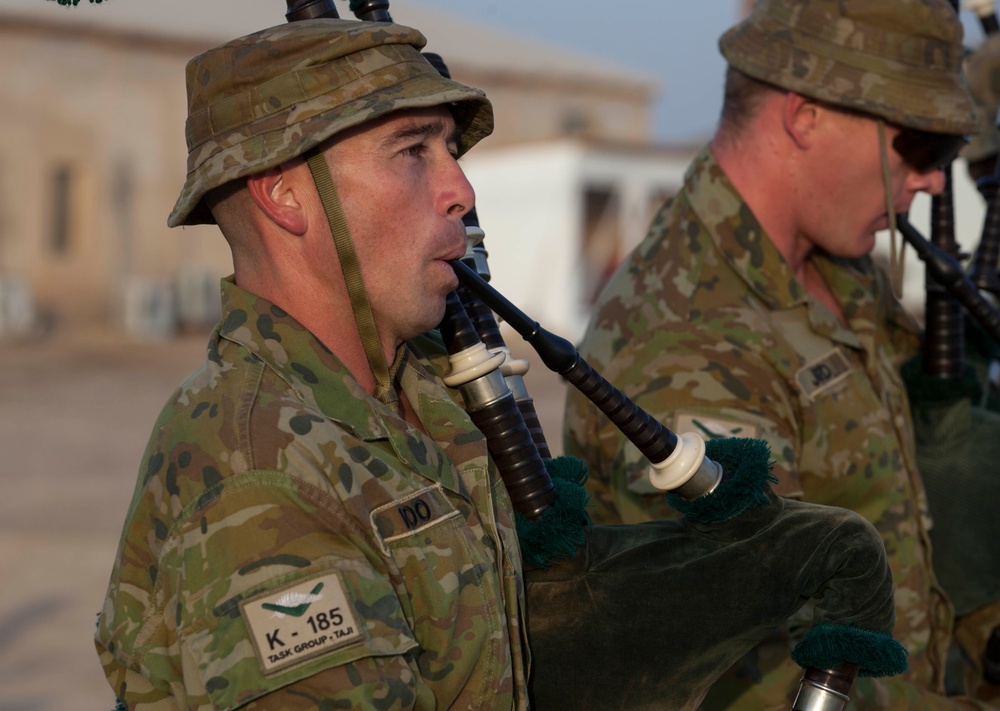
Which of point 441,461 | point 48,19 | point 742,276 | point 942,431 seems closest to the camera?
point 441,461

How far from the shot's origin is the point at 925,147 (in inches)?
129

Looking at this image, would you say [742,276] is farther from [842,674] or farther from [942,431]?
[842,674]

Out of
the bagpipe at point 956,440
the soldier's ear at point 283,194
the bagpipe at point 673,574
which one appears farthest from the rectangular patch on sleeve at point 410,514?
the bagpipe at point 956,440

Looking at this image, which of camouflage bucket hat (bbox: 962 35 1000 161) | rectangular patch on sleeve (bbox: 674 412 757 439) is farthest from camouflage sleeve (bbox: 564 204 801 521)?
camouflage bucket hat (bbox: 962 35 1000 161)

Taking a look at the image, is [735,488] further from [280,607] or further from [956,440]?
[956,440]

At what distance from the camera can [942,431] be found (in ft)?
11.8

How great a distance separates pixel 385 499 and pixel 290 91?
0.68 meters

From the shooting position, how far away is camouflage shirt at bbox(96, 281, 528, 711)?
6.21 feet

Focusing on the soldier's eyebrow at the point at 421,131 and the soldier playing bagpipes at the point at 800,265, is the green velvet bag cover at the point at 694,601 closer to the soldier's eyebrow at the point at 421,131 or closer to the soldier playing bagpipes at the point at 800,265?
the soldier playing bagpipes at the point at 800,265

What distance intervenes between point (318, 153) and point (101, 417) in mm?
13508

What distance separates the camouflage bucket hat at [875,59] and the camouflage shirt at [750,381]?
338 millimetres

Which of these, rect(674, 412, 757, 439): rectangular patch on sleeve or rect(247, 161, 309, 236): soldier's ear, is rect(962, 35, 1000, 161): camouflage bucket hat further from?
rect(247, 161, 309, 236): soldier's ear

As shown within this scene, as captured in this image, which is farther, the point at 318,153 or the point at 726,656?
the point at 726,656

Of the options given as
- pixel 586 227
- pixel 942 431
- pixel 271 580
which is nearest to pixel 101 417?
pixel 942 431
